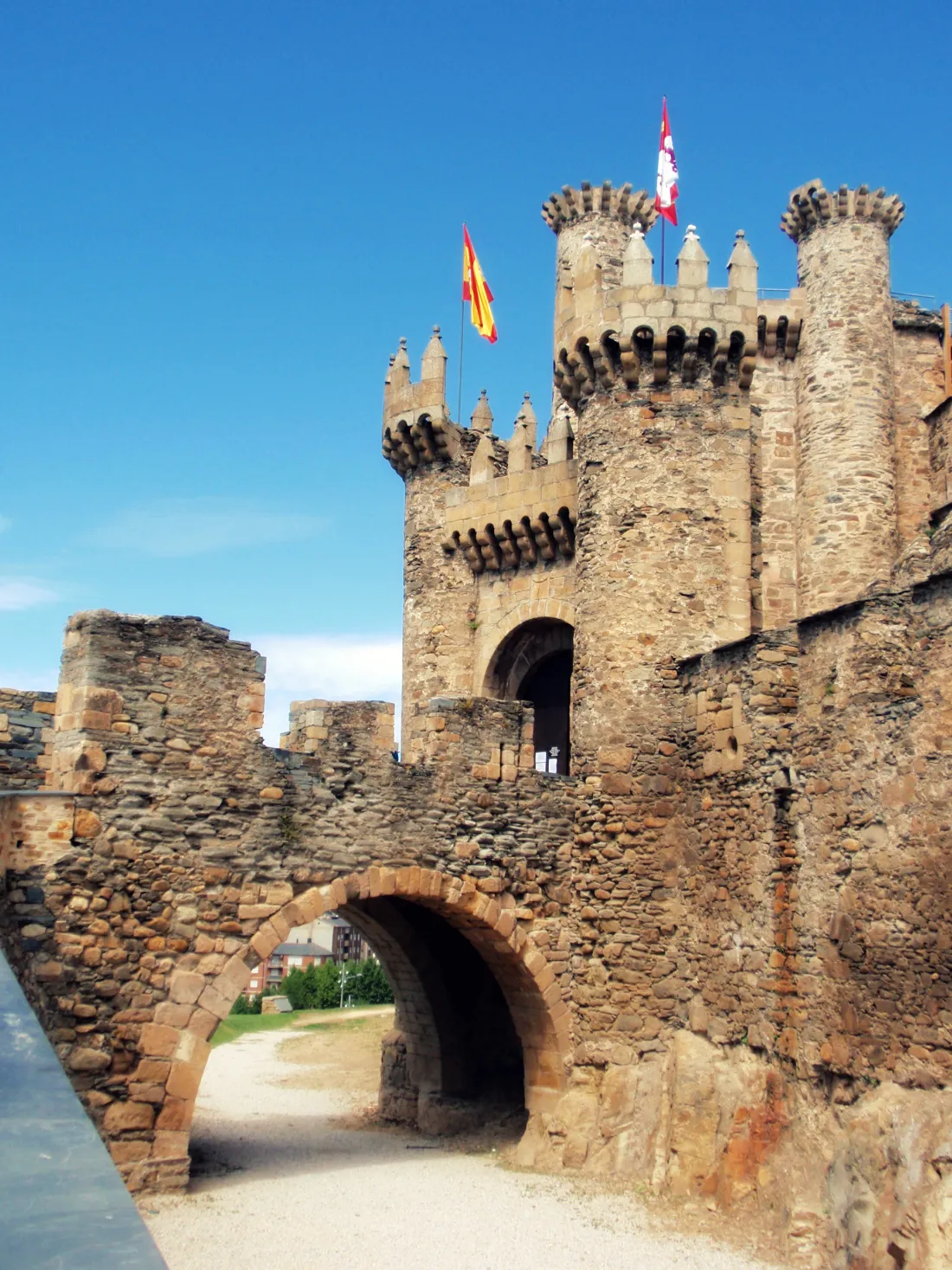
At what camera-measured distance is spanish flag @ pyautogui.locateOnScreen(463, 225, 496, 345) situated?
2364 centimetres

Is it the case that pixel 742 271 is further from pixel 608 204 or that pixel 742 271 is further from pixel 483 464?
pixel 608 204

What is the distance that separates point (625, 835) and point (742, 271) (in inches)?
268

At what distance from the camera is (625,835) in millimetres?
14516

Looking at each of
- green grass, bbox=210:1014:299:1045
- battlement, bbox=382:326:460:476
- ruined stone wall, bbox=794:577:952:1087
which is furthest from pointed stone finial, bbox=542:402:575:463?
green grass, bbox=210:1014:299:1045

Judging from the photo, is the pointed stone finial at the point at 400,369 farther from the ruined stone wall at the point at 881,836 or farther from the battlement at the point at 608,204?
the ruined stone wall at the point at 881,836

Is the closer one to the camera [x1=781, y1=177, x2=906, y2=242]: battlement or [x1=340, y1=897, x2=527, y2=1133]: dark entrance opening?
[x1=340, y1=897, x2=527, y2=1133]: dark entrance opening

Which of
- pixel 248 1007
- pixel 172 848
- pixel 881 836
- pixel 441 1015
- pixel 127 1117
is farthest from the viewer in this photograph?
pixel 248 1007

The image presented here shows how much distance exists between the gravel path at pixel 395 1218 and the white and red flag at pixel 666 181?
48.3ft

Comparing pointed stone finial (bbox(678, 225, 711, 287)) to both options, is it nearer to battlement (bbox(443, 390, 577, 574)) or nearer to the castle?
the castle

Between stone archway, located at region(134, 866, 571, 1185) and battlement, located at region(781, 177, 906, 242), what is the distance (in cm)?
1239

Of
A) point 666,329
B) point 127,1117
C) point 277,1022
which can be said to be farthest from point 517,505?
point 277,1022

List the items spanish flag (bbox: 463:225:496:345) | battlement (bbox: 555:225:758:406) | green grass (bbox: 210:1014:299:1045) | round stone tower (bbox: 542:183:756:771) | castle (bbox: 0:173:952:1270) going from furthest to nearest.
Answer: green grass (bbox: 210:1014:299:1045) < spanish flag (bbox: 463:225:496:345) < battlement (bbox: 555:225:758:406) < round stone tower (bbox: 542:183:756:771) < castle (bbox: 0:173:952:1270)

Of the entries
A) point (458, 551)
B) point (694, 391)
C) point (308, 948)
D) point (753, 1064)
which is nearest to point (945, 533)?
point (694, 391)

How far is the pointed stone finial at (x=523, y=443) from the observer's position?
19516 millimetres
